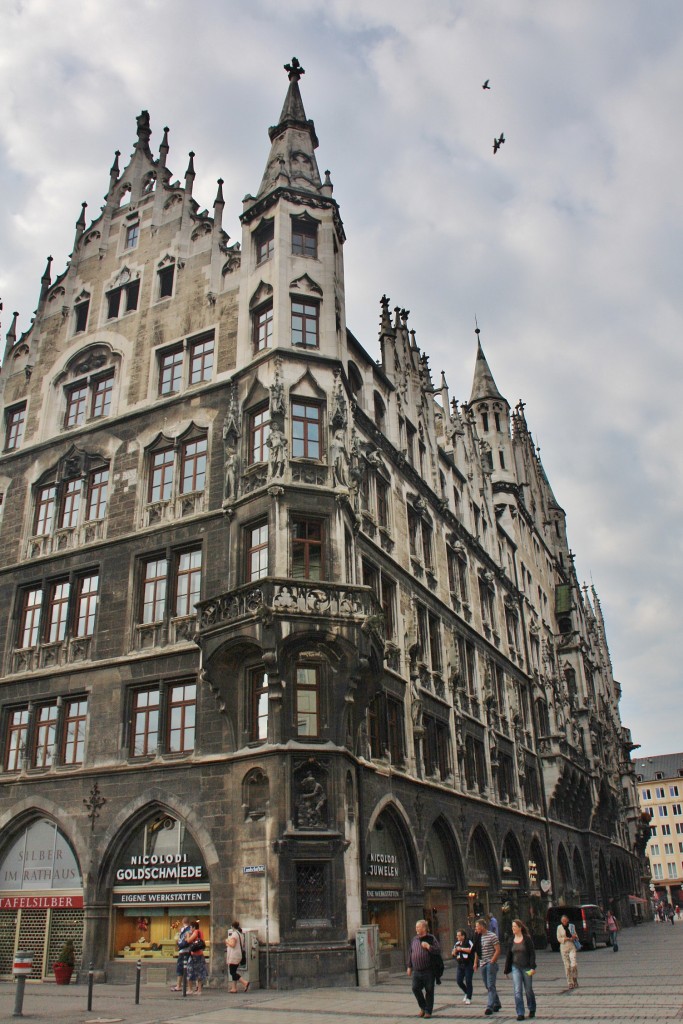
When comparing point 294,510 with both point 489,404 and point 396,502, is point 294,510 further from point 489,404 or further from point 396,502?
point 489,404

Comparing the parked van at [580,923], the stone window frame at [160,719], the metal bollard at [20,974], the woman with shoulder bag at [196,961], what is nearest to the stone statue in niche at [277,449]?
the stone window frame at [160,719]

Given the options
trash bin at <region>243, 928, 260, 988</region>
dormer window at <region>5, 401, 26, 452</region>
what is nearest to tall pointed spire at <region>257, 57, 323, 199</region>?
dormer window at <region>5, 401, 26, 452</region>

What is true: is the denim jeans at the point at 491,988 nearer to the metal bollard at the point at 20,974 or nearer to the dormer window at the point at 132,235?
the metal bollard at the point at 20,974

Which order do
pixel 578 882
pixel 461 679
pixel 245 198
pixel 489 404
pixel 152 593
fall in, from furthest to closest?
pixel 489 404
pixel 578 882
pixel 461 679
pixel 245 198
pixel 152 593

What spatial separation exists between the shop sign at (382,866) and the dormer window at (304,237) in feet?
64.3

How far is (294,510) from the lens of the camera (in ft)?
83.0

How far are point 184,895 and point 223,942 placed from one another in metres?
2.08

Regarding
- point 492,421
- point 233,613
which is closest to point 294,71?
point 233,613

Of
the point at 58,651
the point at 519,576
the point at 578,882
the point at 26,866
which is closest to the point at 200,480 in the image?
the point at 58,651

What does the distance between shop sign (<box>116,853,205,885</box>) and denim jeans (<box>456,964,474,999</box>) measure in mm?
7631

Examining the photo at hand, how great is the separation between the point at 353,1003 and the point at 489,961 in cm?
309

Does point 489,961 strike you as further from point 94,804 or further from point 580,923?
point 580,923

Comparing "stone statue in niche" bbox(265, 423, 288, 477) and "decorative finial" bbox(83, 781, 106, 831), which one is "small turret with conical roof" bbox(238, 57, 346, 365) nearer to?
"stone statue in niche" bbox(265, 423, 288, 477)

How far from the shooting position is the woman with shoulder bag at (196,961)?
2084cm
